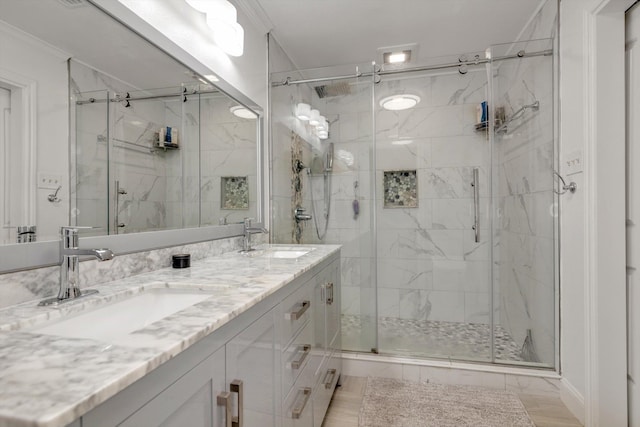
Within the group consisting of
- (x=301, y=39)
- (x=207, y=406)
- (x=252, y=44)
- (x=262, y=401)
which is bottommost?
(x=262, y=401)

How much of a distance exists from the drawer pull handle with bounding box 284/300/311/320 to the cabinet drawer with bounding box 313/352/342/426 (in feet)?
1.38

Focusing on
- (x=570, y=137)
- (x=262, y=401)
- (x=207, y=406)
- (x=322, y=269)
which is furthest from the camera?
(x=570, y=137)

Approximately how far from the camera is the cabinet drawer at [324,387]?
149cm

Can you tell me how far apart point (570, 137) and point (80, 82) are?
7.70 ft

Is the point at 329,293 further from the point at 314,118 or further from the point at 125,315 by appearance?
the point at 314,118

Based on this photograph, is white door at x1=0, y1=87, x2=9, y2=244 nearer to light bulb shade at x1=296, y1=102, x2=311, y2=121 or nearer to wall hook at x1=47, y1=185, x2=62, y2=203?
wall hook at x1=47, y1=185, x2=62, y2=203

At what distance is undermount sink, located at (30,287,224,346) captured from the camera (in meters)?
0.77

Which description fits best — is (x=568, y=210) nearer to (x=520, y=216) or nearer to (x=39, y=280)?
(x=520, y=216)

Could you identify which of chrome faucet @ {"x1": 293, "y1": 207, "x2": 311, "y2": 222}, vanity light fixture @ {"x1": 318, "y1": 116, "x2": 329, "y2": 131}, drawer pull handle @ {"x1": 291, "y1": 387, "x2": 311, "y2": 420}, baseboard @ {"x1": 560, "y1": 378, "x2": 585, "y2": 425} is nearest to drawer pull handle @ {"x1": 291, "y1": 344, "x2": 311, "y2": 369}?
drawer pull handle @ {"x1": 291, "y1": 387, "x2": 311, "y2": 420}

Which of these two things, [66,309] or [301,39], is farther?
[301,39]

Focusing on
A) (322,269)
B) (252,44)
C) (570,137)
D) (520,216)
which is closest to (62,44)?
(322,269)

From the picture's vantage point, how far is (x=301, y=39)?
8.55 feet

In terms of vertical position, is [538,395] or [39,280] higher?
[39,280]

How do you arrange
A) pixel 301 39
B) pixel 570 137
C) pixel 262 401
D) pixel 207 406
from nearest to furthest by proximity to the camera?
pixel 207 406
pixel 262 401
pixel 570 137
pixel 301 39
